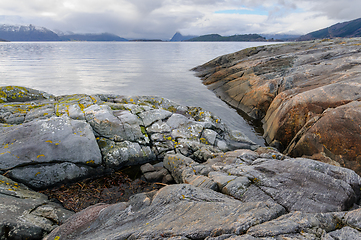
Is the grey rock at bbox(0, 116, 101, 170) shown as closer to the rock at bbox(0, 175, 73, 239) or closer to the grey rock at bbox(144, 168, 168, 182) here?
the rock at bbox(0, 175, 73, 239)

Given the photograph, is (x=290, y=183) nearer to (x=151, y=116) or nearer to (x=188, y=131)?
(x=188, y=131)

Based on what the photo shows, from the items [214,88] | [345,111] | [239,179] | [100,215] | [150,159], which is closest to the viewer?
[100,215]

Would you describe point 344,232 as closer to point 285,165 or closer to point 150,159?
point 285,165

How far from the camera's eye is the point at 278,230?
3486 mm

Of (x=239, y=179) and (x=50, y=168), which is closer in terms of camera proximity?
(x=239, y=179)

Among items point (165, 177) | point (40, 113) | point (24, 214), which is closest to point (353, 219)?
point (165, 177)

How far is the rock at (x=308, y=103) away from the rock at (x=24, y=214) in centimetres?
1190

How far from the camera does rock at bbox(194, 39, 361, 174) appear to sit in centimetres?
855

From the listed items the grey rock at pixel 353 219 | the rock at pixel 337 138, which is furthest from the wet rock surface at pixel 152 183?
the rock at pixel 337 138

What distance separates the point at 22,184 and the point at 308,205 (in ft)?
32.2

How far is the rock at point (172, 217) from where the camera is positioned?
3.76 m

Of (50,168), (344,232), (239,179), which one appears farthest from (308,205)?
(50,168)

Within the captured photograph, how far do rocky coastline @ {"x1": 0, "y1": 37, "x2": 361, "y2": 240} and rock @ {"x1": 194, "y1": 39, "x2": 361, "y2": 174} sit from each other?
20cm

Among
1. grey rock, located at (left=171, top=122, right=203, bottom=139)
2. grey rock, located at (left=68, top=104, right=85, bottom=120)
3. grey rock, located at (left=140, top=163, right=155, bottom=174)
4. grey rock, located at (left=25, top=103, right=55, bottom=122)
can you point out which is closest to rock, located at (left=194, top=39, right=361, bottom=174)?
grey rock, located at (left=171, top=122, right=203, bottom=139)
